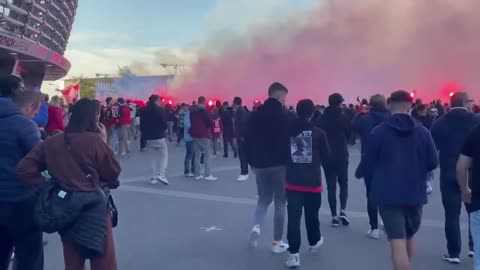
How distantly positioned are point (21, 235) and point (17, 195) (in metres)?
0.26

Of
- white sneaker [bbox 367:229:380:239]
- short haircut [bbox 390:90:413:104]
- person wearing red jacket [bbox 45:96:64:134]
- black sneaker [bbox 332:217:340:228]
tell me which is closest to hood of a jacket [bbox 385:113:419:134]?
short haircut [bbox 390:90:413:104]

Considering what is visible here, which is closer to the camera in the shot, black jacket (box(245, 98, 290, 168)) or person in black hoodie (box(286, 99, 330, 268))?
person in black hoodie (box(286, 99, 330, 268))

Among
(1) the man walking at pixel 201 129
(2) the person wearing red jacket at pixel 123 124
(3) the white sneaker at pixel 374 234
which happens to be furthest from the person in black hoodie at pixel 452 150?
(2) the person wearing red jacket at pixel 123 124

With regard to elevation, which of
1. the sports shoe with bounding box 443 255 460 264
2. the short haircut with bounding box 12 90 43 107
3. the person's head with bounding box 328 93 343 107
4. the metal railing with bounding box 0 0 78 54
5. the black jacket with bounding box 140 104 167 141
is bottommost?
the sports shoe with bounding box 443 255 460 264

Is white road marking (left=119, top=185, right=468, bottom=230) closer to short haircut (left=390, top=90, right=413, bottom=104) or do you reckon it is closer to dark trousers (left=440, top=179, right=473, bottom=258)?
dark trousers (left=440, top=179, right=473, bottom=258)

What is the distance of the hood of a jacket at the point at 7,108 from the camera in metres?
4.07

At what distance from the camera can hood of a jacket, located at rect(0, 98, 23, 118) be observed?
4074 millimetres

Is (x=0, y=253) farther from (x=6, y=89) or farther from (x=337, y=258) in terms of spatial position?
(x=337, y=258)

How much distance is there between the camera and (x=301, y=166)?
5.84m

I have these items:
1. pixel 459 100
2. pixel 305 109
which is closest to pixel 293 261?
pixel 305 109

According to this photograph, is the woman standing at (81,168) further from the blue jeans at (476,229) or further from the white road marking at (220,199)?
the white road marking at (220,199)

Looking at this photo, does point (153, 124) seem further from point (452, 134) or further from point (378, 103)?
point (452, 134)

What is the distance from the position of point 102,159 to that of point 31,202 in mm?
611

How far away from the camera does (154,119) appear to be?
11.4 meters
